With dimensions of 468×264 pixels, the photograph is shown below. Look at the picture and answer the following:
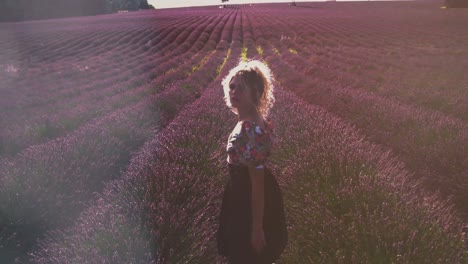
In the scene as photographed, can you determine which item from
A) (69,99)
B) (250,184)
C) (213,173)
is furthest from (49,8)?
(250,184)

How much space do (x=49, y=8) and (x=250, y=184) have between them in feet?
197

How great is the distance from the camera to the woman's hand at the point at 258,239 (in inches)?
76.1

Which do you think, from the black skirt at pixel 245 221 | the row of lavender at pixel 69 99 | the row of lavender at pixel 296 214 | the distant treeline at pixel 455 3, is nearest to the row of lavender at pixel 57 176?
the row of lavender at pixel 296 214

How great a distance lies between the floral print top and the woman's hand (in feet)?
1.04

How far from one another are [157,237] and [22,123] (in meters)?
4.93

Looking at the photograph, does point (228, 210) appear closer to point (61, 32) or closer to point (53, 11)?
point (61, 32)

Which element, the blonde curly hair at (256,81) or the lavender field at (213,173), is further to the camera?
the lavender field at (213,173)

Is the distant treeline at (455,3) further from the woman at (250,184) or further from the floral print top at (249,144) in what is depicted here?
the floral print top at (249,144)

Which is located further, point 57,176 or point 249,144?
point 57,176

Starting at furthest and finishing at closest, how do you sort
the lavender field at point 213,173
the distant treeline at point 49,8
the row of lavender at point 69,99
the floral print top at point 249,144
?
the distant treeline at point 49,8 < the row of lavender at point 69,99 < the lavender field at point 213,173 < the floral print top at point 249,144

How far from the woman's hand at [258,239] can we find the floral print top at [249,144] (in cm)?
32

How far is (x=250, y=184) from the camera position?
1.96 metres

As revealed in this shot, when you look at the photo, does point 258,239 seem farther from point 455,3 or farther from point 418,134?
point 455,3

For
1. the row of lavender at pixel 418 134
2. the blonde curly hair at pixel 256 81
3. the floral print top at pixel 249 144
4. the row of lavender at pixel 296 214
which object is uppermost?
the blonde curly hair at pixel 256 81
